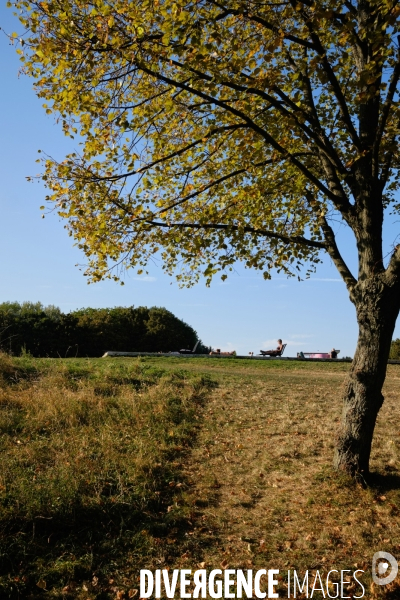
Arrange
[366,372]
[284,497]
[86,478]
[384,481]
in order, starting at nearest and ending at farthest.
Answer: [86,478] → [284,497] → [366,372] → [384,481]

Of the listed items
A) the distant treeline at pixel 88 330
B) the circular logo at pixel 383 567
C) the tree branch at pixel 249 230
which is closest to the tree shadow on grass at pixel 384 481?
the circular logo at pixel 383 567

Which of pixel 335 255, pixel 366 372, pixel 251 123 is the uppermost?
pixel 251 123

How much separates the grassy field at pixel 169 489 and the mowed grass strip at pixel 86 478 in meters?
0.02

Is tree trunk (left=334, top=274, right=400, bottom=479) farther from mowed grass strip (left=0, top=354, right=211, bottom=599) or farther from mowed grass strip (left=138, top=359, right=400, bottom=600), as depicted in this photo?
mowed grass strip (left=0, top=354, right=211, bottom=599)

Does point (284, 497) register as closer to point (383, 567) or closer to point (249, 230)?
point (383, 567)

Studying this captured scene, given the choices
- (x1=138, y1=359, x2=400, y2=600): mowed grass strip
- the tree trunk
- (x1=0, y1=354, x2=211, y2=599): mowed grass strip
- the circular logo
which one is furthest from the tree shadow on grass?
(x1=0, y1=354, x2=211, y2=599): mowed grass strip

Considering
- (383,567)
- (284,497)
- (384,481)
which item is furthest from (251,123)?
(383,567)

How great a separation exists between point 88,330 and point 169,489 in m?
20.6

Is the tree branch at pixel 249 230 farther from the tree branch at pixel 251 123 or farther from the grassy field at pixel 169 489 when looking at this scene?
the grassy field at pixel 169 489

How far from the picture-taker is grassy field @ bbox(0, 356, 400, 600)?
5.89 meters

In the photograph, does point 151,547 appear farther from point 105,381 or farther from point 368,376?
point 105,381

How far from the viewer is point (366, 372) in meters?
7.80

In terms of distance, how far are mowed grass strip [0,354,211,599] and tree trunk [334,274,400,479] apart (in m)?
2.73

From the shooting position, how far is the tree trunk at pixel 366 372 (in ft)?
25.3
